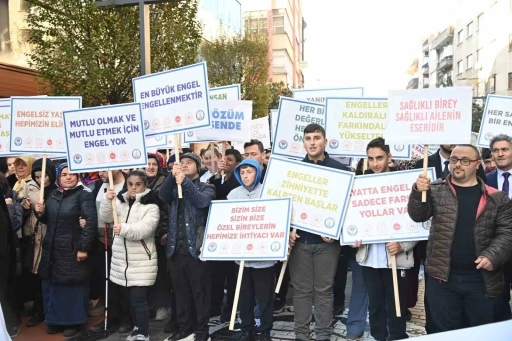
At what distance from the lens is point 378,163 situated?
16.2 ft

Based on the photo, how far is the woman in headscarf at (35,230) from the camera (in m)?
5.94

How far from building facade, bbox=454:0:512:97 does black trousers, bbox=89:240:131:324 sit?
32988mm

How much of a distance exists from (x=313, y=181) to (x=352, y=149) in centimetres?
157

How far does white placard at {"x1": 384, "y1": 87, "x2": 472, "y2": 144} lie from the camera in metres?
4.22

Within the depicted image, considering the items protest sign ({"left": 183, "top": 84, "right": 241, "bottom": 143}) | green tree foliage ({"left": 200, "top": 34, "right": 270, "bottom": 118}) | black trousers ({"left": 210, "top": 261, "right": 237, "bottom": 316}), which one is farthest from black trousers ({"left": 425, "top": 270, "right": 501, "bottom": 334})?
green tree foliage ({"left": 200, "top": 34, "right": 270, "bottom": 118})

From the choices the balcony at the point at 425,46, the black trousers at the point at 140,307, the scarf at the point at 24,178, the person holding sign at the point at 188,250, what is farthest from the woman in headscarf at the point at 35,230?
the balcony at the point at 425,46

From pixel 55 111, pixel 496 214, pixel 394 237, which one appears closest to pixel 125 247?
pixel 55 111

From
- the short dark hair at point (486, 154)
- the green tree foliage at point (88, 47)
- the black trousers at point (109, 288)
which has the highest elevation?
the green tree foliage at point (88, 47)

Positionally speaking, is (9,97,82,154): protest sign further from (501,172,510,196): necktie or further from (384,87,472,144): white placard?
(501,172,510,196): necktie

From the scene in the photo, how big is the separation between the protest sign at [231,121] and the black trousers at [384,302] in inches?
116

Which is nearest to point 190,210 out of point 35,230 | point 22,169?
point 35,230

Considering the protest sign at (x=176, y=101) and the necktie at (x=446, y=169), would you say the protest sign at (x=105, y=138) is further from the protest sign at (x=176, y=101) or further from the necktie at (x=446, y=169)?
the necktie at (x=446, y=169)

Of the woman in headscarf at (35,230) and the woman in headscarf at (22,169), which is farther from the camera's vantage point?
the woman in headscarf at (22,169)

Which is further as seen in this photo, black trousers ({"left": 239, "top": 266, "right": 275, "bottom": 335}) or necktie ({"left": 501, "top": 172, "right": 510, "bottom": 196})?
necktie ({"left": 501, "top": 172, "right": 510, "bottom": 196})
